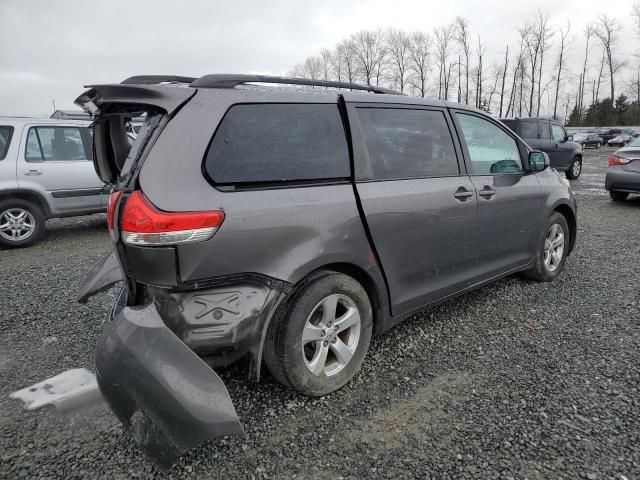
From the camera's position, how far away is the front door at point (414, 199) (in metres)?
2.72

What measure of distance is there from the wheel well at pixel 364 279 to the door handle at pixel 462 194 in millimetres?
975

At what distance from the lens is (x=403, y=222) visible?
2.81 meters

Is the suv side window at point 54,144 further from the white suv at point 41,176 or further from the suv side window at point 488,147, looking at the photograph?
the suv side window at point 488,147

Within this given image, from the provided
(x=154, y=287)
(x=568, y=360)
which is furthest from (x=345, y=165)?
(x=568, y=360)

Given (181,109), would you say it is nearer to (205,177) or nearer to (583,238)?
(205,177)

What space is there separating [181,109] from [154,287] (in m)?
0.87

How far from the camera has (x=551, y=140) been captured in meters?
13.7

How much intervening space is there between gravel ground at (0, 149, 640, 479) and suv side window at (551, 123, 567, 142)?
11449mm

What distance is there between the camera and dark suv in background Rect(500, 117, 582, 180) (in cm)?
1326

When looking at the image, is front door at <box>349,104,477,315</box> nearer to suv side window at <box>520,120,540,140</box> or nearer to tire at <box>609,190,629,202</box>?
tire at <box>609,190,629,202</box>

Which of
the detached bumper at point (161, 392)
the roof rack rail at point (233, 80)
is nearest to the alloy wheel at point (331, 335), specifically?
the detached bumper at point (161, 392)

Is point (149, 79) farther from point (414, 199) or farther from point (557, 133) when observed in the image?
point (557, 133)

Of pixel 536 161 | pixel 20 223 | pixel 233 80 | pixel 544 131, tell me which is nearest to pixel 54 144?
pixel 20 223

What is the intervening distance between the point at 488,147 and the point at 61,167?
6114 millimetres
